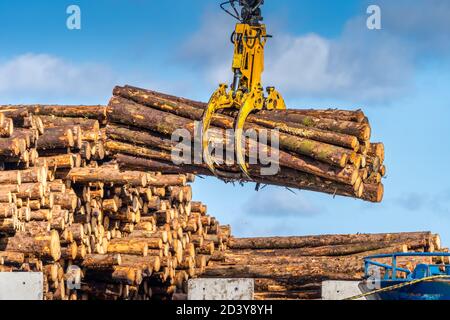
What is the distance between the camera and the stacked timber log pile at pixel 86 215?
19.0m

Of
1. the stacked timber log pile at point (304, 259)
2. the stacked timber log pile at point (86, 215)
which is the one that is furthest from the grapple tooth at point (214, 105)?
the stacked timber log pile at point (304, 259)

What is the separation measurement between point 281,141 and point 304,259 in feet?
16.9

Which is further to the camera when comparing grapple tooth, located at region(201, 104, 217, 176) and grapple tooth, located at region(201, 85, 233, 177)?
grapple tooth, located at region(201, 85, 233, 177)

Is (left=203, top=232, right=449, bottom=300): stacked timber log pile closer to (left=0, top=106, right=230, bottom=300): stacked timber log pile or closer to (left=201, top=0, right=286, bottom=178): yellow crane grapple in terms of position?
(left=0, top=106, right=230, bottom=300): stacked timber log pile

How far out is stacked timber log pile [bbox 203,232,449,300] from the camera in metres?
21.9

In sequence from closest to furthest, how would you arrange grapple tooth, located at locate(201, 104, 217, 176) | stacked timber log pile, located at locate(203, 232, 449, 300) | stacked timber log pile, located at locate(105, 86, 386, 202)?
1. stacked timber log pile, located at locate(105, 86, 386, 202)
2. grapple tooth, located at locate(201, 104, 217, 176)
3. stacked timber log pile, located at locate(203, 232, 449, 300)

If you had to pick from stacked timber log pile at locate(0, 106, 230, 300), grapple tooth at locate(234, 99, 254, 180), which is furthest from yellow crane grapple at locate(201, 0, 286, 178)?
stacked timber log pile at locate(0, 106, 230, 300)

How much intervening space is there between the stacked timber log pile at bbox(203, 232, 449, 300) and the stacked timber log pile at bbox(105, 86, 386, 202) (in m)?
3.16

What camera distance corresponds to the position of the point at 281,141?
1867 cm

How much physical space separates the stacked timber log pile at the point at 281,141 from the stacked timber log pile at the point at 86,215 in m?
0.88

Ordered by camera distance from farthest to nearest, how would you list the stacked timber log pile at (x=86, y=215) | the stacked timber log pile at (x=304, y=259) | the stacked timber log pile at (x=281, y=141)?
the stacked timber log pile at (x=304, y=259) → the stacked timber log pile at (x=86, y=215) → the stacked timber log pile at (x=281, y=141)

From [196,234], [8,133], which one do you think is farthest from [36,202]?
[196,234]

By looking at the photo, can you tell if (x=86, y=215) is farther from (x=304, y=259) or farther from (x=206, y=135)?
(x=304, y=259)

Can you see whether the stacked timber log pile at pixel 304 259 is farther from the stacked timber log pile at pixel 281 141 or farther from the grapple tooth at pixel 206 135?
the grapple tooth at pixel 206 135
